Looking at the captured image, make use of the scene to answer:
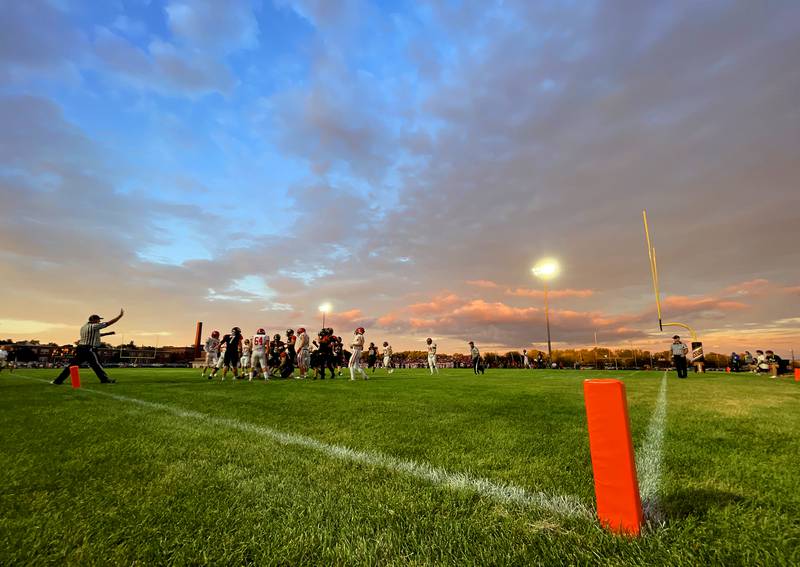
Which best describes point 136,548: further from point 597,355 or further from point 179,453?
point 597,355

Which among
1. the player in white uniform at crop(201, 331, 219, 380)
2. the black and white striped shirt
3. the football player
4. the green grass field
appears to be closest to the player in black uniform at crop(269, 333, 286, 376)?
the football player

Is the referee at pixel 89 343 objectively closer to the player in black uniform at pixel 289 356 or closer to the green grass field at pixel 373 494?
the player in black uniform at pixel 289 356

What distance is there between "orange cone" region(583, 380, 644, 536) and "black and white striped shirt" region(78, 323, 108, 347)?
14192mm

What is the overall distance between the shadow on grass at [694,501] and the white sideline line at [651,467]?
0.18 ft

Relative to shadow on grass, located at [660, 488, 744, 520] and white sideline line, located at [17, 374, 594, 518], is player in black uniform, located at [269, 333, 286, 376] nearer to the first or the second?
white sideline line, located at [17, 374, 594, 518]

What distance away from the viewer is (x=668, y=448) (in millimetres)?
3750

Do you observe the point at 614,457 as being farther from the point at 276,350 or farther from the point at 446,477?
the point at 276,350

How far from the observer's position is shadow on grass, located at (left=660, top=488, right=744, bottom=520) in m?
2.12

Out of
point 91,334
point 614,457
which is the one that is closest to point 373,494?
point 614,457

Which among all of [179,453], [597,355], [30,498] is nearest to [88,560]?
[30,498]

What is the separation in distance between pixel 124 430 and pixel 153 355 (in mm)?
97556

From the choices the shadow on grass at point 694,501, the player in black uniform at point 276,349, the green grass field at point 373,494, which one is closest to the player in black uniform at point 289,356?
the player in black uniform at point 276,349

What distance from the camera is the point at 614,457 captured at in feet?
5.92

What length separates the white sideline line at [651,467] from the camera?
224 cm
